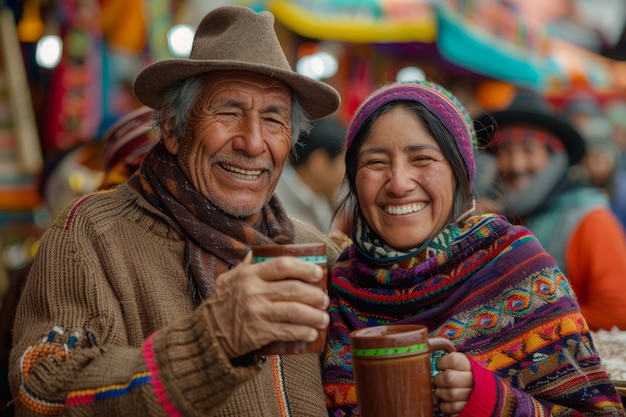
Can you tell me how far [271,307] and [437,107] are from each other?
103 centimetres

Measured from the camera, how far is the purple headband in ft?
7.80

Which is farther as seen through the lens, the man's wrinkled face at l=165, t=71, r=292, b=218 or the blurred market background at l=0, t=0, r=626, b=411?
the blurred market background at l=0, t=0, r=626, b=411

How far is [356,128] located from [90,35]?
4.53m

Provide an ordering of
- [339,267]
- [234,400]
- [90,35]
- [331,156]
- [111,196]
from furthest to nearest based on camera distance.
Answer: [90,35] < [331,156] < [339,267] < [111,196] < [234,400]

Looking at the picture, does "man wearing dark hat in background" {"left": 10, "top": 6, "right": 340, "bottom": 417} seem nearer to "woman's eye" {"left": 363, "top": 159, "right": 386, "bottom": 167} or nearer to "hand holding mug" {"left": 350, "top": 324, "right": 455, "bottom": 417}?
"hand holding mug" {"left": 350, "top": 324, "right": 455, "bottom": 417}

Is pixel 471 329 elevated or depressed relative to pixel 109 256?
depressed

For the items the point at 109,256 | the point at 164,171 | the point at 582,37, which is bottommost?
the point at 582,37

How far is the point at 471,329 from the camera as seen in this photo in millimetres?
2178

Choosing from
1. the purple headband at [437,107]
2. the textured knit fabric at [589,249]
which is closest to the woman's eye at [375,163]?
the purple headband at [437,107]

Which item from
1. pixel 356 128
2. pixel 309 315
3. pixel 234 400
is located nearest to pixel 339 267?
pixel 356 128

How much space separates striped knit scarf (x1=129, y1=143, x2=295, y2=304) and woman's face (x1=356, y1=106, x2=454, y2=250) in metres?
0.42

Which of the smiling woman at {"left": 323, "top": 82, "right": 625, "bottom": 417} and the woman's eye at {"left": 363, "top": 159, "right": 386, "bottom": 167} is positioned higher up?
the woman's eye at {"left": 363, "top": 159, "right": 386, "bottom": 167}

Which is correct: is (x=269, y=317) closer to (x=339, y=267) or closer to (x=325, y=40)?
(x=339, y=267)

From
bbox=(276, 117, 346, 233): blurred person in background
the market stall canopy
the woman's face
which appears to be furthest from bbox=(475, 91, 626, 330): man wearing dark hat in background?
the market stall canopy
